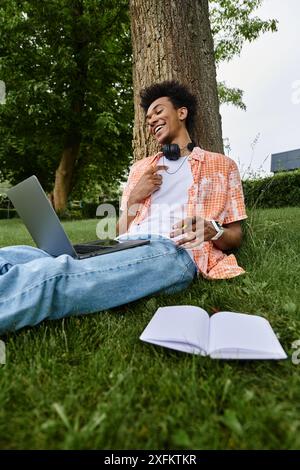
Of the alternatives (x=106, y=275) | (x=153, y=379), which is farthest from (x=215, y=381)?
(x=106, y=275)

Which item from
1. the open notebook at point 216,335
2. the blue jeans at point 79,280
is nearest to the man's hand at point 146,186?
the blue jeans at point 79,280

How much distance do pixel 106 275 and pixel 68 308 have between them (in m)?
0.24

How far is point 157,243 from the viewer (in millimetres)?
2012

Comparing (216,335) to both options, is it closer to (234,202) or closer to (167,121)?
(234,202)

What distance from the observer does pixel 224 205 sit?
2.36 meters

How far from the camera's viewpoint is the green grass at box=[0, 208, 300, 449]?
0.89m

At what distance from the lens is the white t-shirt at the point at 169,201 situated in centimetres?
231

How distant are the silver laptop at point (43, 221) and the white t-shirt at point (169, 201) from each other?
0.35m

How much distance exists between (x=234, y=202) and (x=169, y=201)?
46cm

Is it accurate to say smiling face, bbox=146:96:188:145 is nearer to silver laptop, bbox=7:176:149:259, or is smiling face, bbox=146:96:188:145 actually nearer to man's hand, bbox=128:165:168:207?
man's hand, bbox=128:165:168:207

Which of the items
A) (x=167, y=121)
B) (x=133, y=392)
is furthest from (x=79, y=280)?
(x=167, y=121)

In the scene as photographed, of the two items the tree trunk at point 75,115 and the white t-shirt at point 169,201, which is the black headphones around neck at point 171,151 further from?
the tree trunk at point 75,115

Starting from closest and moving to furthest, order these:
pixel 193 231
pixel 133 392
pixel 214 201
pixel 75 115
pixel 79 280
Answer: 1. pixel 133 392
2. pixel 79 280
3. pixel 193 231
4. pixel 214 201
5. pixel 75 115

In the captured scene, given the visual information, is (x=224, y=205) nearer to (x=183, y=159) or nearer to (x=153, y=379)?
(x=183, y=159)
